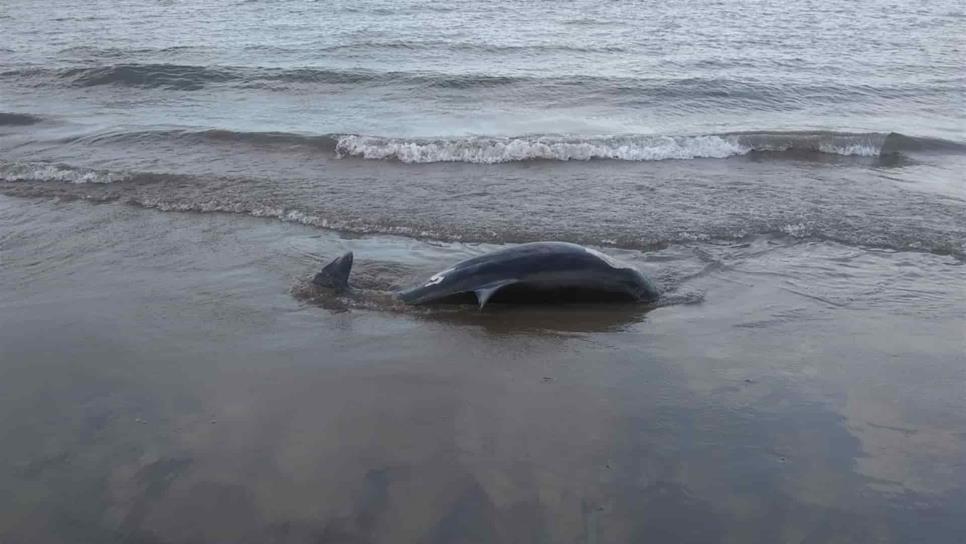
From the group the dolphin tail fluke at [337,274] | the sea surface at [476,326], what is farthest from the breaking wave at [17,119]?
the dolphin tail fluke at [337,274]

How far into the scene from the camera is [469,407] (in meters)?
5.57

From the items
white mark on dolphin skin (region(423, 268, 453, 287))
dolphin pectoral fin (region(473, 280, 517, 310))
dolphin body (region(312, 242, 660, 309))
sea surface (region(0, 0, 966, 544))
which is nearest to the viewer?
sea surface (region(0, 0, 966, 544))

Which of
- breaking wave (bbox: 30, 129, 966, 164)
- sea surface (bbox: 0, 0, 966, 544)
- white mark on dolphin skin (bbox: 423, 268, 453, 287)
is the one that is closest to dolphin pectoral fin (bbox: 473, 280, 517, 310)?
sea surface (bbox: 0, 0, 966, 544)

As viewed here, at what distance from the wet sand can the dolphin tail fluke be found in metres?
0.29

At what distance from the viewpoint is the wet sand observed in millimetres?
4465

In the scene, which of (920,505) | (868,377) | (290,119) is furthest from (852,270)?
(290,119)

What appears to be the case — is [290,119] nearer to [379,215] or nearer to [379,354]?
[379,215]

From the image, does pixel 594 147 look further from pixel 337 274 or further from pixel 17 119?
pixel 17 119

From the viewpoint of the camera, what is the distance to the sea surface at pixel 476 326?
15.1 feet

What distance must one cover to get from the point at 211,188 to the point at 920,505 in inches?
362

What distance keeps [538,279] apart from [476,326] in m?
0.70

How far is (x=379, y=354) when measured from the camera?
21.0 ft

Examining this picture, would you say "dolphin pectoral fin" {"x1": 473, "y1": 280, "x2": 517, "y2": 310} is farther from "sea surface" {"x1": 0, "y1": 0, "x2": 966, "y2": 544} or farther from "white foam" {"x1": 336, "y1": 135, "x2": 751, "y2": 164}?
"white foam" {"x1": 336, "y1": 135, "x2": 751, "y2": 164}

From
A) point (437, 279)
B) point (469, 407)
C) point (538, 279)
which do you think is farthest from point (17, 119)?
point (469, 407)
